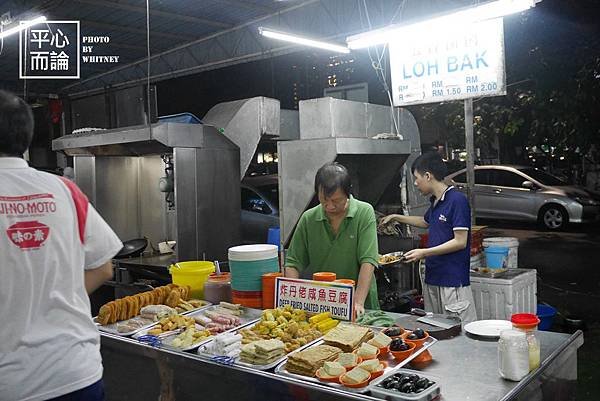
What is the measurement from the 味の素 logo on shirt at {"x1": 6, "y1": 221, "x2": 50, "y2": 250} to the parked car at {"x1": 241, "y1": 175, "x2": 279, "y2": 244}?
6.18m

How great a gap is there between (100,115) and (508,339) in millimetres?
15524

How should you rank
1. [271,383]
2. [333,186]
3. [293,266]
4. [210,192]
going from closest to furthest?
[271,383] → [333,186] → [293,266] → [210,192]

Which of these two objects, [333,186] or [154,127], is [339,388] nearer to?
[333,186]

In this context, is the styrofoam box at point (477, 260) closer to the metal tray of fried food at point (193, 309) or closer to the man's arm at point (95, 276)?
the metal tray of fried food at point (193, 309)

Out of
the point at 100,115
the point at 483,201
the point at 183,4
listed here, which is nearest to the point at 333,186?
the point at 183,4

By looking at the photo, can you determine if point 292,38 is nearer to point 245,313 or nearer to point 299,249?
point 299,249

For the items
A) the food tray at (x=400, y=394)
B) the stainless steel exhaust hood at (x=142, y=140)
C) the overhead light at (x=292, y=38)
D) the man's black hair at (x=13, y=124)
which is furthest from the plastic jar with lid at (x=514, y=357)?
the overhead light at (x=292, y=38)

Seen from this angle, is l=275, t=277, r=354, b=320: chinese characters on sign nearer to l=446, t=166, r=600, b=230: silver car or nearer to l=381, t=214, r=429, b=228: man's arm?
l=381, t=214, r=429, b=228: man's arm

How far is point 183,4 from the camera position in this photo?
997cm

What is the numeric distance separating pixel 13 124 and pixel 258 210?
6484 millimetres

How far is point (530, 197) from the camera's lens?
507 inches

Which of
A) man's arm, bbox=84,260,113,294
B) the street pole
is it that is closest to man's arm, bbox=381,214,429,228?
the street pole

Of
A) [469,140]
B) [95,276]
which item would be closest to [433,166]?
[469,140]

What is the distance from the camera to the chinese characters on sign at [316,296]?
282 centimetres
